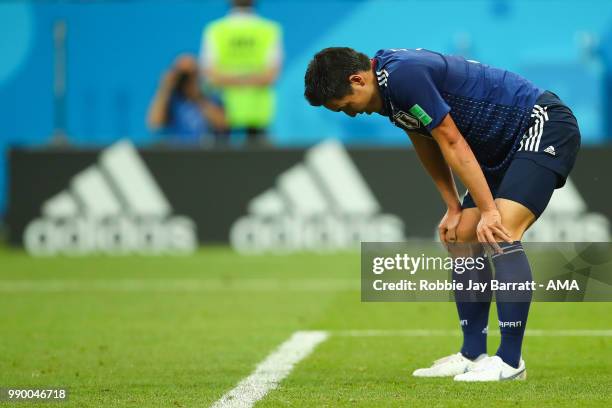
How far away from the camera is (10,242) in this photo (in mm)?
15594

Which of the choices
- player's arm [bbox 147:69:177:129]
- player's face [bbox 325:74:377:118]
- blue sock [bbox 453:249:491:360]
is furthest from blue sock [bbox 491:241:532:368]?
player's arm [bbox 147:69:177:129]

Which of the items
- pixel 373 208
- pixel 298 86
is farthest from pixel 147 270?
pixel 298 86

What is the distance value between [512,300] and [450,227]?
0.63 meters

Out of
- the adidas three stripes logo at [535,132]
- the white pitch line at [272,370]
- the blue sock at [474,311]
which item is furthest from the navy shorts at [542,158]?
the white pitch line at [272,370]

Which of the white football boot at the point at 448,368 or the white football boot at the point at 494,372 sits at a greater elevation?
the white football boot at the point at 494,372

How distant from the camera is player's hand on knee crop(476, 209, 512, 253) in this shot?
20.5 ft

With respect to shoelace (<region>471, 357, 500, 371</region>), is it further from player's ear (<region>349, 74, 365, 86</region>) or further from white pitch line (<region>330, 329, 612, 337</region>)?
white pitch line (<region>330, 329, 612, 337</region>)

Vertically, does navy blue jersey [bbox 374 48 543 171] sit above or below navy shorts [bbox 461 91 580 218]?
above

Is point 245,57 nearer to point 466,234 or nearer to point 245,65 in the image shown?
point 245,65

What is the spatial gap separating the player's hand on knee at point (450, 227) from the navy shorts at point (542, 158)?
415 millimetres

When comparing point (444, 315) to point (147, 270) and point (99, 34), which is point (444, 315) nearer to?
point (147, 270)

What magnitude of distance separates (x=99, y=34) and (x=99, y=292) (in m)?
8.90

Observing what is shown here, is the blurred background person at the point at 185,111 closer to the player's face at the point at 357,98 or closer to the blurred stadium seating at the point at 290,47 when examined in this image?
the blurred stadium seating at the point at 290,47

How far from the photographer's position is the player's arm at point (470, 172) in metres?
6.18
